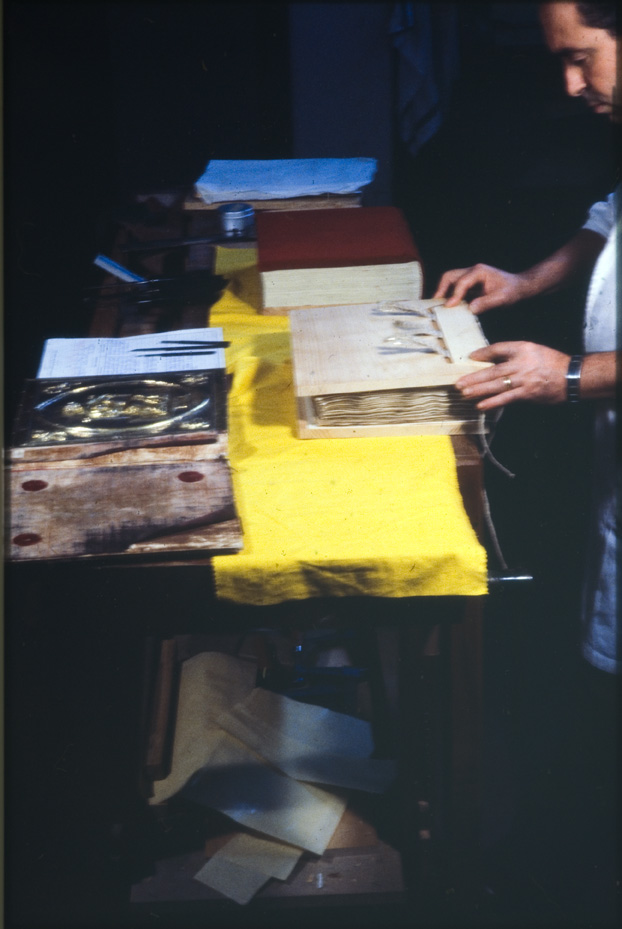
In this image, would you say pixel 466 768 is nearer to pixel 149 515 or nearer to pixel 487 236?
pixel 149 515

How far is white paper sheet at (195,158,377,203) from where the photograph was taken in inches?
65.9

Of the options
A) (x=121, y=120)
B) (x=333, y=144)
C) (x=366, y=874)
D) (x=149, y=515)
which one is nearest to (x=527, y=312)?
(x=333, y=144)

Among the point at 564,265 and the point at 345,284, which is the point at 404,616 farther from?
the point at 564,265

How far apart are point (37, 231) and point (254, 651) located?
0.81 m

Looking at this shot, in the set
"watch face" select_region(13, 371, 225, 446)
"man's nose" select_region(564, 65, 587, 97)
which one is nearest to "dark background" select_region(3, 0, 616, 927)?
"watch face" select_region(13, 371, 225, 446)

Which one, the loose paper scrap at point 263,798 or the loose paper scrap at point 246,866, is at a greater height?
the loose paper scrap at point 263,798

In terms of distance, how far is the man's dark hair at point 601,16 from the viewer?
0.86 m

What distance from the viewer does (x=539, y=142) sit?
1.64m

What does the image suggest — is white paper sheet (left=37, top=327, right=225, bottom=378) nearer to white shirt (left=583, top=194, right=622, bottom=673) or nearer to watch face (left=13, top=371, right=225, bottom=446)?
watch face (left=13, top=371, right=225, bottom=446)

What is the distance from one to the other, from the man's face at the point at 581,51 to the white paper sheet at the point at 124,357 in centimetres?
53

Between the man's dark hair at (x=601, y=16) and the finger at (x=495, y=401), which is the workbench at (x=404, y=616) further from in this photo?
the man's dark hair at (x=601, y=16)

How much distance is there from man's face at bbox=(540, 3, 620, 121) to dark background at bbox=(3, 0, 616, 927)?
0.14 meters

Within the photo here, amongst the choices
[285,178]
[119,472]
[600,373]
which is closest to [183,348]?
[119,472]

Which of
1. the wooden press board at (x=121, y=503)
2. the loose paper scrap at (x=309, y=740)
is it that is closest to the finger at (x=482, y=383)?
the wooden press board at (x=121, y=503)
